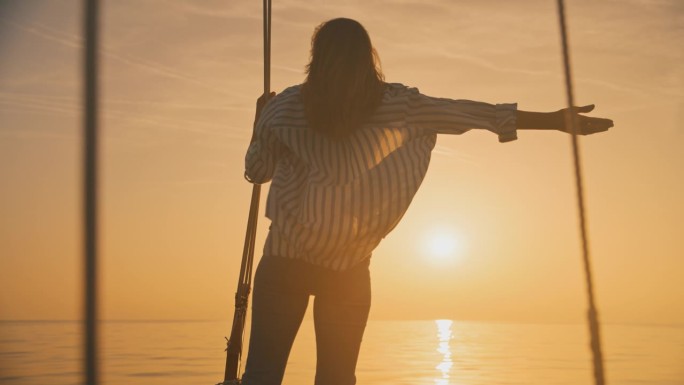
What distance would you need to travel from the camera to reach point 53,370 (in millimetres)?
14500

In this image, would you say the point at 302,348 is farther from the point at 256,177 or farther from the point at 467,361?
the point at 256,177

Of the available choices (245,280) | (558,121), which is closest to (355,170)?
(558,121)

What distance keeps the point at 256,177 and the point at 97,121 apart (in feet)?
4.73

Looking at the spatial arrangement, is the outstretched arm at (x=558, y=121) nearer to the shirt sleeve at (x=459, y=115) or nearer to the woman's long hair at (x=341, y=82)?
the shirt sleeve at (x=459, y=115)

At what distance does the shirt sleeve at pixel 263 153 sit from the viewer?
8.13 feet

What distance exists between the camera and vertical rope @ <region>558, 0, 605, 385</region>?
65.0 inches

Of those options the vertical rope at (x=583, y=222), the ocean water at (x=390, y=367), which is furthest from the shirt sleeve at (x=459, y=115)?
the ocean water at (x=390, y=367)

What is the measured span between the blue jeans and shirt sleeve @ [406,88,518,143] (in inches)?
15.3

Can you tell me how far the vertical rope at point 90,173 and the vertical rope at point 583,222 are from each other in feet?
2.77

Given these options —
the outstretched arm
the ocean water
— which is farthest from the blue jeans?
the ocean water

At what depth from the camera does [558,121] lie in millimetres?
2309

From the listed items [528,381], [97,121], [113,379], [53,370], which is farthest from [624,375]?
[97,121]

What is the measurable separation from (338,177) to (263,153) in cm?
27

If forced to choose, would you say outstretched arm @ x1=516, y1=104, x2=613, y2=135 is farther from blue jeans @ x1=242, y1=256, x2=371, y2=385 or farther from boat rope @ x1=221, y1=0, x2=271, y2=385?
boat rope @ x1=221, y1=0, x2=271, y2=385
